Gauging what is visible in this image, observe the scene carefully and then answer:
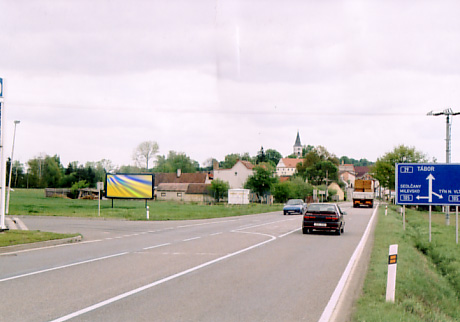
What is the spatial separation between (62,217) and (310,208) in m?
20.1

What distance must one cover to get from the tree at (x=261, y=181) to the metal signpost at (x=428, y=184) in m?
61.8

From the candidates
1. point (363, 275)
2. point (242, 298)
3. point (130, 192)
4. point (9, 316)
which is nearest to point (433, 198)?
point (363, 275)

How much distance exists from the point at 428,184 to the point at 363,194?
5443 cm

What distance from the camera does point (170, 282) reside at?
9938 mm

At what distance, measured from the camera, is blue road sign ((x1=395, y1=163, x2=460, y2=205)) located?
65.2 ft

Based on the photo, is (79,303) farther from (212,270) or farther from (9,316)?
(212,270)

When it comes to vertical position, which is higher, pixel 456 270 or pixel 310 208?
pixel 310 208

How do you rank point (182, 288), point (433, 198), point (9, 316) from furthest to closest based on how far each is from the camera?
point (433, 198) < point (182, 288) < point (9, 316)

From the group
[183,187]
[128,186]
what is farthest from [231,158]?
[128,186]

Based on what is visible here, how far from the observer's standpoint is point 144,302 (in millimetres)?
8016

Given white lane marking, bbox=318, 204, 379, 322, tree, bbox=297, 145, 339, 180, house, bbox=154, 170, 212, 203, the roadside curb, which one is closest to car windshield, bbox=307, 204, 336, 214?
white lane marking, bbox=318, 204, 379, 322

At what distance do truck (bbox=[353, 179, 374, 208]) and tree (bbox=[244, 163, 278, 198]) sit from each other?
14.8 metres

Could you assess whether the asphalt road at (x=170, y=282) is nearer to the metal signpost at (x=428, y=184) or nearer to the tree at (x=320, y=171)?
the metal signpost at (x=428, y=184)

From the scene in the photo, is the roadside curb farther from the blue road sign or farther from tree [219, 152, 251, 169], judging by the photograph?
tree [219, 152, 251, 169]
